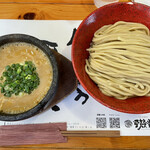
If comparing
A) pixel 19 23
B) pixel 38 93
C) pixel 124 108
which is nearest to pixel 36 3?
pixel 19 23

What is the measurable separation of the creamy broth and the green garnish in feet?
0.12

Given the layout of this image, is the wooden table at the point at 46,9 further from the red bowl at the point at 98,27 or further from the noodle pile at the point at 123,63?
the noodle pile at the point at 123,63

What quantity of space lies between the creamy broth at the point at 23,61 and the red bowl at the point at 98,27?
24 centimetres

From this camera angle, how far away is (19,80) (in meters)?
1.24

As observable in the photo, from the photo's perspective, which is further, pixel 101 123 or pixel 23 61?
pixel 101 123

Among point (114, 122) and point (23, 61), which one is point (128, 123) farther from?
point (23, 61)

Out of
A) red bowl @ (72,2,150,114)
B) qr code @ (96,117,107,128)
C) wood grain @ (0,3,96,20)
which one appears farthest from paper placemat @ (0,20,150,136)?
wood grain @ (0,3,96,20)

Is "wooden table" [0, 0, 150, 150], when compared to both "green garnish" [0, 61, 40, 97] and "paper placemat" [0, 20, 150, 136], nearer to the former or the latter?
"paper placemat" [0, 20, 150, 136]

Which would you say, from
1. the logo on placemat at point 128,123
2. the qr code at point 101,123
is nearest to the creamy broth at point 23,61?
the qr code at point 101,123

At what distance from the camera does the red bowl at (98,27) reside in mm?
1178

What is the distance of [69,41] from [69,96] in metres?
0.53

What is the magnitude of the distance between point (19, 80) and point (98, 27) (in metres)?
0.76

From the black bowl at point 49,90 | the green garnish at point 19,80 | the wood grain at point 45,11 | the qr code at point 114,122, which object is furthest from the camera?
the wood grain at point 45,11

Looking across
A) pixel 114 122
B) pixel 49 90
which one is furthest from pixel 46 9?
pixel 114 122
